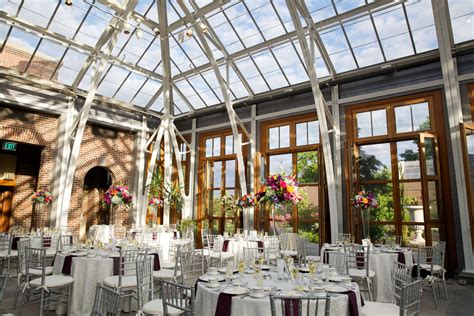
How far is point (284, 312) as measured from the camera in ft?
8.63

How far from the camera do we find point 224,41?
10.4 metres

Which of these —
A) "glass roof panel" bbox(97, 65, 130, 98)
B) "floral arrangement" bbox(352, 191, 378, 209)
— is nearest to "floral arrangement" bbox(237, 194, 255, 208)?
"floral arrangement" bbox(352, 191, 378, 209)

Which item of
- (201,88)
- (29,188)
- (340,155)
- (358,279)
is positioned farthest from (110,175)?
(358,279)

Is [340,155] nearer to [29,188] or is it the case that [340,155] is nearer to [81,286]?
[81,286]

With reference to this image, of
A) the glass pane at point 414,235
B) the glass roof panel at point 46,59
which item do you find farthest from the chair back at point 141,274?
the glass roof panel at point 46,59

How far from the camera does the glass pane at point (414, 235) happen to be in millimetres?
8023

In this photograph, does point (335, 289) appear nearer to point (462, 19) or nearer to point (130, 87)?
point (462, 19)

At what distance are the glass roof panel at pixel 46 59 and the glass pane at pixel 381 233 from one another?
10364 mm

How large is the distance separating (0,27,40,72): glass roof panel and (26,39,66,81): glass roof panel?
0.17 m

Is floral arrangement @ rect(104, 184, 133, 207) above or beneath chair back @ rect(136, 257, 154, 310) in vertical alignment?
above

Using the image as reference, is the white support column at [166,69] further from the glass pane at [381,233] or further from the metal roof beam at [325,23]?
the glass pane at [381,233]

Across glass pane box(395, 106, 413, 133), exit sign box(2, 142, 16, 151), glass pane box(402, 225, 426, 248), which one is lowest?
glass pane box(402, 225, 426, 248)

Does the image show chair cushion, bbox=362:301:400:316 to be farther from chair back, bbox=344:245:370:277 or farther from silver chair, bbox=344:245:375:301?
chair back, bbox=344:245:370:277

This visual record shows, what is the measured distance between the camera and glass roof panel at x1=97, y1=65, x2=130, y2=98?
37.6 ft
